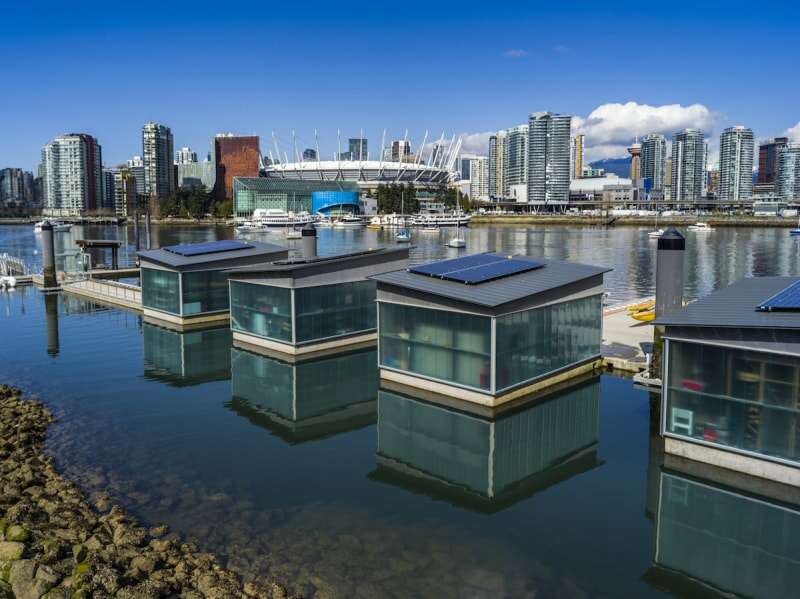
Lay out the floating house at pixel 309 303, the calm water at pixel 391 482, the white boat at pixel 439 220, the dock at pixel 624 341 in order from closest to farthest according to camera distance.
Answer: the calm water at pixel 391 482 → the dock at pixel 624 341 → the floating house at pixel 309 303 → the white boat at pixel 439 220

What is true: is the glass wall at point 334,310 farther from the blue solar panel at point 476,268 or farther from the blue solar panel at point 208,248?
the blue solar panel at point 208,248

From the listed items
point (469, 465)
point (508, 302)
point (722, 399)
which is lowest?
point (469, 465)

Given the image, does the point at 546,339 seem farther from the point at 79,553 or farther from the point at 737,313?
the point at 79,553

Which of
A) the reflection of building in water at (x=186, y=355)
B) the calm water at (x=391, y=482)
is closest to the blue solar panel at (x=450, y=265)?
the calm water at (x=391, y=482)

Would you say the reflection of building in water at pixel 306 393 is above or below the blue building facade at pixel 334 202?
below

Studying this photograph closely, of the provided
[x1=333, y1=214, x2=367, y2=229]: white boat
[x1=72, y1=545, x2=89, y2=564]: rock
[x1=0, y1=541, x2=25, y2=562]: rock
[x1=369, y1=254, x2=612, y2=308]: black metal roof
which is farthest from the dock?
[x1=333, y1=214, x2=367, y2=229]: white boat

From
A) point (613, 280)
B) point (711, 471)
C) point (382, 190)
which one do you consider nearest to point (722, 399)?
point (711, 471)

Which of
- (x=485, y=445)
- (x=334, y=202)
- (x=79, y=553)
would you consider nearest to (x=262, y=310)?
(x=485, y=445)

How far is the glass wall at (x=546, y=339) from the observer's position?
65.7 feet

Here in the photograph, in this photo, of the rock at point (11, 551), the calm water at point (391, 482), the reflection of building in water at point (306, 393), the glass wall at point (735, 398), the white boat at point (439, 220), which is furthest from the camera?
the white boat at point (439, 220)

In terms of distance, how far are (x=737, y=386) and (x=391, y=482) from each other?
768 cm

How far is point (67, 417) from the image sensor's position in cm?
2005

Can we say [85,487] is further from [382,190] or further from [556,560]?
[382,190]

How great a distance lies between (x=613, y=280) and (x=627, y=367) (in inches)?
1386
